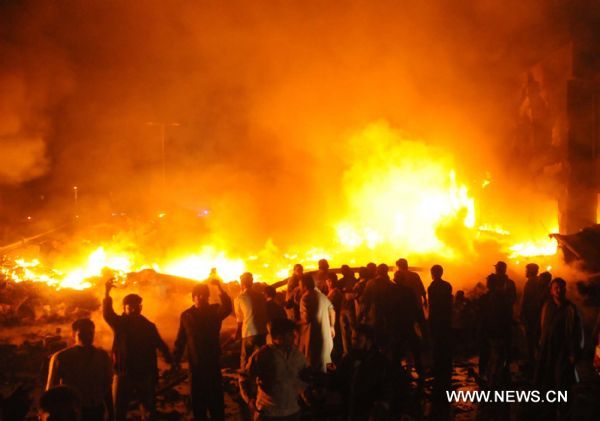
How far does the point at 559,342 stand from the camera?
4891 millimetres

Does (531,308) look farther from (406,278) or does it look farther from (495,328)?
(406,278)

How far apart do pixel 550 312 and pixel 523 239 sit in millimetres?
12093

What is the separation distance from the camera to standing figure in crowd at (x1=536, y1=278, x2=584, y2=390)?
4.78m

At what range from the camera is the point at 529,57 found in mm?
17078

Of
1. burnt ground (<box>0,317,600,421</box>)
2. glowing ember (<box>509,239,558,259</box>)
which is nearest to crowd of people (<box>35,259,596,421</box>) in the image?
burnt ground (<box>0,317,600,421</box>)

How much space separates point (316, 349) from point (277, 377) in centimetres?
216

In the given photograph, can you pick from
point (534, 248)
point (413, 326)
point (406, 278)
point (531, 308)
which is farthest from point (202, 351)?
point (534, 248)

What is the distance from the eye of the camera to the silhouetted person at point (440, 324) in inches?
263

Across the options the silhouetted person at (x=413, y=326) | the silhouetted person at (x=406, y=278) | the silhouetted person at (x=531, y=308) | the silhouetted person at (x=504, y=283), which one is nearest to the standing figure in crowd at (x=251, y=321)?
the silhouetted person at (x=413, y=326)

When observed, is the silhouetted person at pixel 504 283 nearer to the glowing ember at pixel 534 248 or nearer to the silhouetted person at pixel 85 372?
the silhouetted person at pixel 85 372

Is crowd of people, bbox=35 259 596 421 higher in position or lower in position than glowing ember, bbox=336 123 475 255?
lower

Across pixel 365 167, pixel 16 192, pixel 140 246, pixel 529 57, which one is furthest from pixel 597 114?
pixel 16 192

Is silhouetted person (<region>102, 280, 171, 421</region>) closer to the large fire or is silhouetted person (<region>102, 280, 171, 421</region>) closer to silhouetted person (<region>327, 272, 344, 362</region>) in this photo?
silhouetted person (<region>327, 272, 344, 362</region>)

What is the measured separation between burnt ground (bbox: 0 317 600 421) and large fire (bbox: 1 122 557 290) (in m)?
3.67
